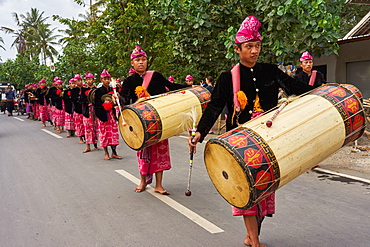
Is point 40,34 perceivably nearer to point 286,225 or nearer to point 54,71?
point 54,71

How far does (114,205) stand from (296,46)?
614cm

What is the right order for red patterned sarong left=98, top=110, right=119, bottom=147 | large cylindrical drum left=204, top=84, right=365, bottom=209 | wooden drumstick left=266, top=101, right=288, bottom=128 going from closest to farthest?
1. large cylindrical drum left=204, top=84, right=365, bottom=209
2. wooden drumstick left=266, top=101, right=288, bottom=128
3. red patterned sarong left=98, top=110, right=119, bottom=147

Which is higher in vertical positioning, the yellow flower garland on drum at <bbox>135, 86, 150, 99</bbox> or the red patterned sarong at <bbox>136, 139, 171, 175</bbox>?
the yellow flower garland on drum at <bbox>135, 86, 150, 99</bbox>

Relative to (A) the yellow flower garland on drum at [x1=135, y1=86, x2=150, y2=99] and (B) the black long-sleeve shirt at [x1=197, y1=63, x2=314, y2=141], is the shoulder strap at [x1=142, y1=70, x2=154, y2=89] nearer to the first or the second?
(A) the yellow flower garland on drum at [x1=135, y1=86, x2=150, y2=99]

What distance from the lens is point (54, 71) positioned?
24438mm

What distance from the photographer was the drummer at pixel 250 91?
141 inches

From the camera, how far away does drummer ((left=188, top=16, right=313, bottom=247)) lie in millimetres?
3588

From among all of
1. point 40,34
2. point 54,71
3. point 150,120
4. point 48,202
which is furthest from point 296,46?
point 40,34

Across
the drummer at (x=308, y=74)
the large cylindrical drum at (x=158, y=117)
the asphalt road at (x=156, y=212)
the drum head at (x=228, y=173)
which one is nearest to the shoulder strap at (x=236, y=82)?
the drum head at (x=228, y=173)

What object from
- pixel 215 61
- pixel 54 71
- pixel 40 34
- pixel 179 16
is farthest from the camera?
pixel 40 34

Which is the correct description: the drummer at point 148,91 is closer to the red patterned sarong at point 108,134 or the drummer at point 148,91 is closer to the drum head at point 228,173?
the drum head at point 228,173

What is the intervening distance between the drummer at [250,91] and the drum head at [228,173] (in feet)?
1.54

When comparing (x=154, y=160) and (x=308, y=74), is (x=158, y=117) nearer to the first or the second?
(x=154, y=160)

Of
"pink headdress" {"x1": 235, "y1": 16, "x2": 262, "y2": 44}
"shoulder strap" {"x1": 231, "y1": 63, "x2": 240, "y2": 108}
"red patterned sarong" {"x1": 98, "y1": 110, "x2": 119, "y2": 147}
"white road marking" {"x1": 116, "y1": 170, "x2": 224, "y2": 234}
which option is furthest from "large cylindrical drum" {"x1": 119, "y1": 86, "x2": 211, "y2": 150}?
"red patterned sarong" {"x1": 98, "y1": 110, "x2": 119, "y2": 147}
